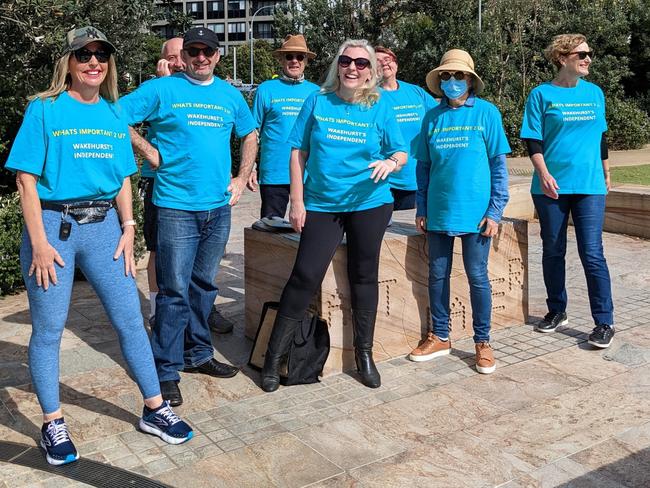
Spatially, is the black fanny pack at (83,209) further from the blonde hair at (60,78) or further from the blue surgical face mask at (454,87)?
the blue surgical face mask at (454,87)

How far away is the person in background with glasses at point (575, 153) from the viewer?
4938mm

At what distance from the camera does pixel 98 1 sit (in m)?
7.48

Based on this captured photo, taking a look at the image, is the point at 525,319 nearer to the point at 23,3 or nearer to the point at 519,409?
the point at 519,409

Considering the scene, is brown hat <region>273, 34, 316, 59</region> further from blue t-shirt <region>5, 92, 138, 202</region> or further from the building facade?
the building facade

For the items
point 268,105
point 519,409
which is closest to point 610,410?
point 519,409

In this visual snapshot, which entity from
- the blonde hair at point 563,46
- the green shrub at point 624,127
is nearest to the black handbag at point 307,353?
the blonde hair at point 563,46

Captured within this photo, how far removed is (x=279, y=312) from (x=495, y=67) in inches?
795

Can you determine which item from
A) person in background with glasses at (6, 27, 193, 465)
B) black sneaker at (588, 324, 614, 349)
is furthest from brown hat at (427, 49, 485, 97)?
person in background with glasses at (6, 27, 193, 465)

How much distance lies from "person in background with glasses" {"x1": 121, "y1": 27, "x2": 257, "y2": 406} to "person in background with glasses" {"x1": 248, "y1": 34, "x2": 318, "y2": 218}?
3.54 feet

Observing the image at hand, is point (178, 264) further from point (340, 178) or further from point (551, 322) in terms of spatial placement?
point (551, 322)

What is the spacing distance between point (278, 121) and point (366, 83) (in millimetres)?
1321

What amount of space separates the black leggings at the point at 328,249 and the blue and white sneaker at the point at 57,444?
1.35m

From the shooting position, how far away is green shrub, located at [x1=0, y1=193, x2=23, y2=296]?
6.32 metres

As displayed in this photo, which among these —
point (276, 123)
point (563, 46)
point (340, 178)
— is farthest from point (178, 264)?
point (563, 46)
